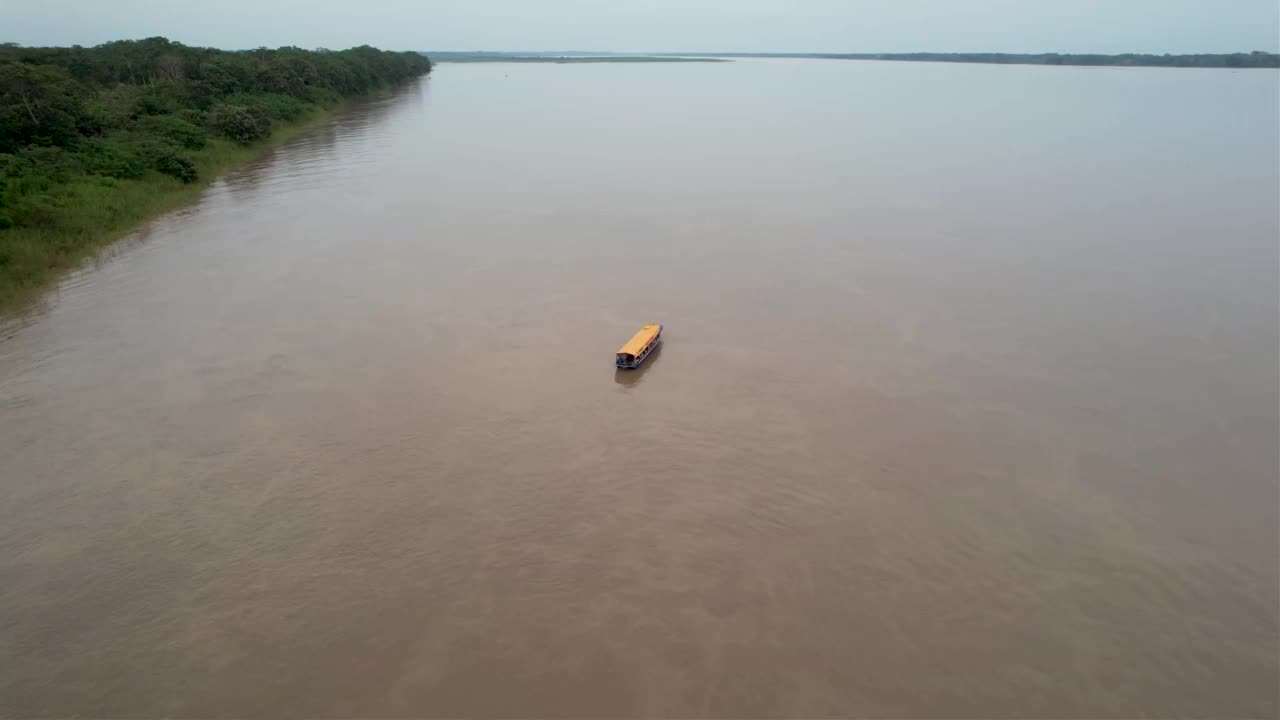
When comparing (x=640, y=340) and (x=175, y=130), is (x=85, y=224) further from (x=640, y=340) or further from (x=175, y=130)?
(x=640, y=340)

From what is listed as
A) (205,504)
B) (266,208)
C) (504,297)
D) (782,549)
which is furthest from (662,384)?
(266,208)

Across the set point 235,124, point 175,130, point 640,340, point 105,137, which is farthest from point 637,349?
point 235,124

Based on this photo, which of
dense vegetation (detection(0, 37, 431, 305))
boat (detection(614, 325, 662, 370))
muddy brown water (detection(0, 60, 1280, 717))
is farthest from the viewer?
dense vegetation (detection(0, 37, 431, 305))

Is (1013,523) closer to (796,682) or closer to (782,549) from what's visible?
(782,549)

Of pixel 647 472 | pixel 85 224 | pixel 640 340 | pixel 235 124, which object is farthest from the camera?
pixel 235 124

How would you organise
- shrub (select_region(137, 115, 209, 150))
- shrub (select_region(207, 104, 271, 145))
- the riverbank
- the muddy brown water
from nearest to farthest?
the muddy brown water
the riverbank
shrub (select_region(137, 115, 209, 150))
shrub (select_region(207, 104, 271, 145))

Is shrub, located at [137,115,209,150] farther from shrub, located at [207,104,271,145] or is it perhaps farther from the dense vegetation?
shrub, located at [207,104,271,145]

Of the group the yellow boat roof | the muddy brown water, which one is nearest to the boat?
the yellow boat roof

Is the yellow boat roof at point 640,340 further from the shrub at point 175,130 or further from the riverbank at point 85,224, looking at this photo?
the shrub at point 175,130
